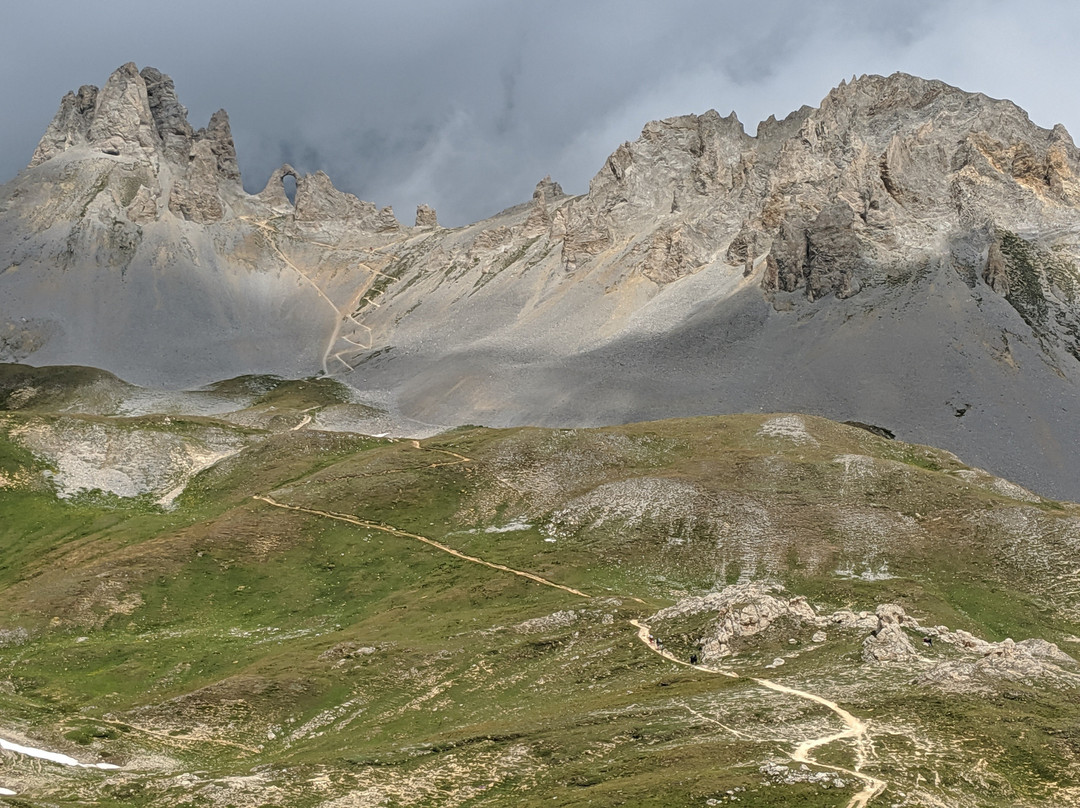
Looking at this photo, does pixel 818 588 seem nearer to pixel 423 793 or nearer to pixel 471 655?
pixel 471 655

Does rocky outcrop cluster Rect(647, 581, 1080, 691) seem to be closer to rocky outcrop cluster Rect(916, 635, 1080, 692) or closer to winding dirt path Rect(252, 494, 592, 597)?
rocky outcrop cluster Rect(916, 635, 1080, 692)

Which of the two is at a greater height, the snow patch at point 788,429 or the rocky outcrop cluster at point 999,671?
the snow patch at point 788,429

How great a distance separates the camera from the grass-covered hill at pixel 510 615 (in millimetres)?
37781

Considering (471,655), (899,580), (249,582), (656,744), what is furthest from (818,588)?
(249,582)

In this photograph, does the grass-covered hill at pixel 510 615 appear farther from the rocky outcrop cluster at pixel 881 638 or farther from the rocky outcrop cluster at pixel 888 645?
the rocky outcrop cluster at pixel 888 645

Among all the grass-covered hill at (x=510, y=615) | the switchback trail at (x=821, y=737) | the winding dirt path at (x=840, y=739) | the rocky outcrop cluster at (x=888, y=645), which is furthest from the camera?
the rocky outcrop cluster at (x=888, y=645)

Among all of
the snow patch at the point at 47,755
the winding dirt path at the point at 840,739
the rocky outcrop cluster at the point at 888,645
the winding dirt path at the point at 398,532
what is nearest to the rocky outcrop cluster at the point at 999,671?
the rocky outcrop cluster at the point at 888,645

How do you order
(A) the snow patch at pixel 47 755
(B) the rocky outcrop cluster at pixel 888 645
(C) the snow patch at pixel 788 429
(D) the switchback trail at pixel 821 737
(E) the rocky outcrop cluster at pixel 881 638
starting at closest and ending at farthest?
(D) the switchback trail at pixel 821 737 < (A) the snow patch at pixel 47 755 < (E) the rocky outcrop cluster at pixel 881 638 < (B) the rocky outcrop cluster at pixel 888 645 < (C) the snow patch at pixel 788 429

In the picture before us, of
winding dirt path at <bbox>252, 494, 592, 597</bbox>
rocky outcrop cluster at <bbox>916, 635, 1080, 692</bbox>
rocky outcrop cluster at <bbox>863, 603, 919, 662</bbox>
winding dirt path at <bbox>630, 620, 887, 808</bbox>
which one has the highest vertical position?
winding dirt path at <bbox>252, 494, 592, 597</bbox>

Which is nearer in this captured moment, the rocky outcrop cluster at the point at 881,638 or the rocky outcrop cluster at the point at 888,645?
the rocky outcrop cluster at the point at 881,638

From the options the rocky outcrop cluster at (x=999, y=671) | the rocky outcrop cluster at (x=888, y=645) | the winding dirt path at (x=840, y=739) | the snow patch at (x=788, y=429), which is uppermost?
the snow patch at (x=788, y=429)

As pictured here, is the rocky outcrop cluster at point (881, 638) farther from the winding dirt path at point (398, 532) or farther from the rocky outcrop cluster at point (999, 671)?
the winding dirt path at point (398, 532)

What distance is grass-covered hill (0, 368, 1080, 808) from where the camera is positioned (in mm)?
37781

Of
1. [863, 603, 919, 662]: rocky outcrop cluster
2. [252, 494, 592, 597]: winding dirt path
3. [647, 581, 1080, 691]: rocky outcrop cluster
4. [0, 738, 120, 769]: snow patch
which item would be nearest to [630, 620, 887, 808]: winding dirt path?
[647, 581, 1080, 691]: rocky outcrop cluster
